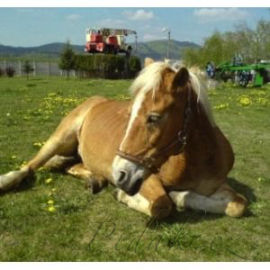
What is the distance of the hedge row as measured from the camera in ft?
181

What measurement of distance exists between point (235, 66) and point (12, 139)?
86.4 feet

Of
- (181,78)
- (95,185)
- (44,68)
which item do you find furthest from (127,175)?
(44,68)

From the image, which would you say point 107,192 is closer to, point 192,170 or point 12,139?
point 192,170

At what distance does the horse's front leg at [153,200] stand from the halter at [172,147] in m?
0.49

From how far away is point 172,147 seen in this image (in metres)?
5.03

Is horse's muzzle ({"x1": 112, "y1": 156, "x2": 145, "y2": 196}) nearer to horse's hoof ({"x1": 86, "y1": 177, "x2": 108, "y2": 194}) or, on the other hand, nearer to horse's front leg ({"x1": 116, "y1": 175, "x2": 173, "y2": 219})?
horse's front leg ({"x1": 116, "y1": 175, "x2": 173, "y2": 219})

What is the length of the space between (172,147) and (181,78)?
0.68 meters

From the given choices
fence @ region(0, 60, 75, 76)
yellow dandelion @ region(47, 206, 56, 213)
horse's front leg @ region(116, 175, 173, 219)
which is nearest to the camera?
horse's front leg @ region(116, 175, 173, 219)

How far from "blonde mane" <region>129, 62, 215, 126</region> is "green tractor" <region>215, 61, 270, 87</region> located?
25.2 meters

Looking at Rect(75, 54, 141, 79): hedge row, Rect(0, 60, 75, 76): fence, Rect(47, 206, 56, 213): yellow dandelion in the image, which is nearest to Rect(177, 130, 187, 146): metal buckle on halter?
Rect(47, 206, 56, 213): yellow dandelion

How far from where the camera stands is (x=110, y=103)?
7699 millimetres

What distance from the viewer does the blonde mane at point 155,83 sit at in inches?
190
